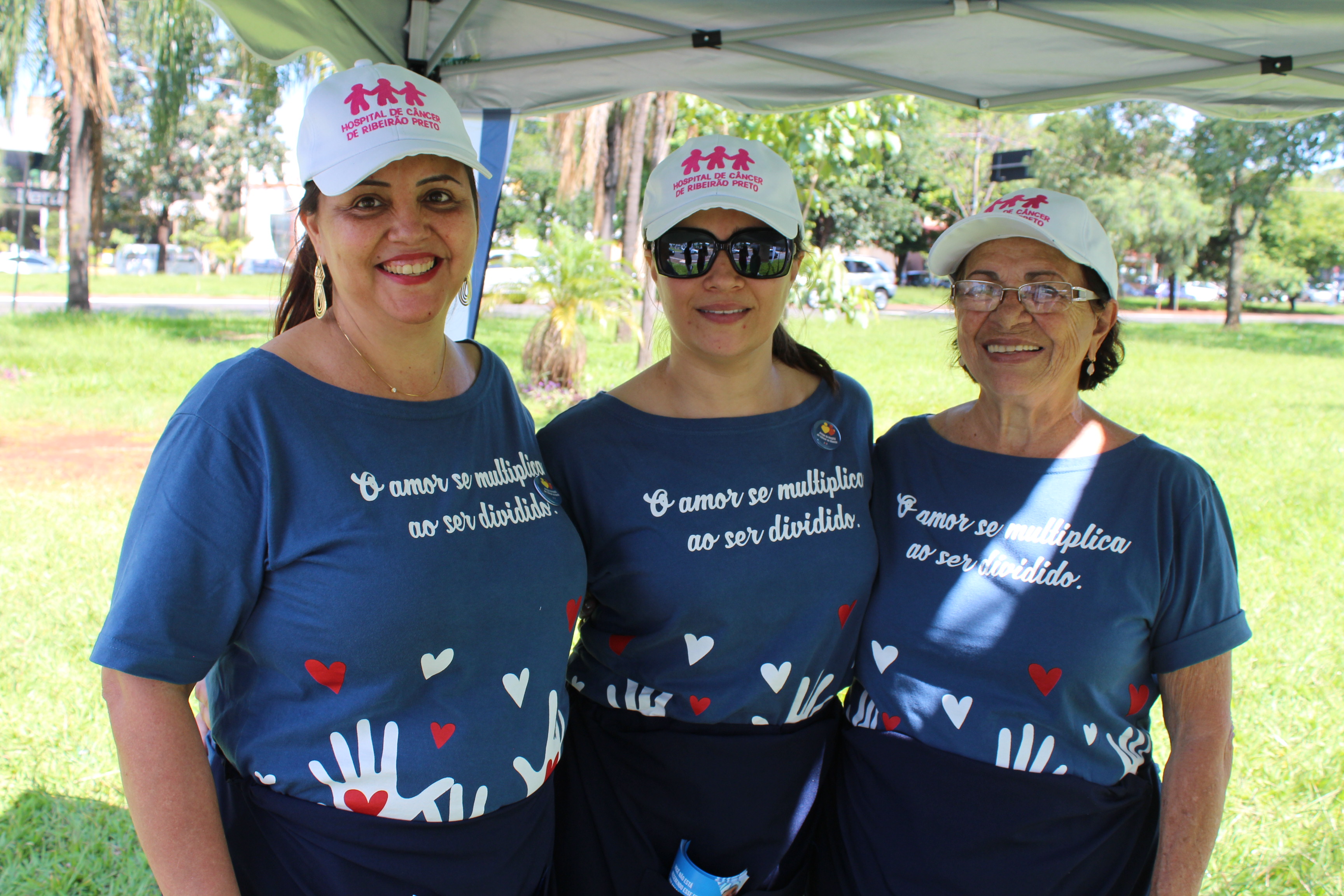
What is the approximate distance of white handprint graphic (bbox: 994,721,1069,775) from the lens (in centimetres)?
184

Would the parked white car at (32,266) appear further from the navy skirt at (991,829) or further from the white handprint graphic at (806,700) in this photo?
the navy skirt at (991,829)

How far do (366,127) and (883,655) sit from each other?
4.68 feet

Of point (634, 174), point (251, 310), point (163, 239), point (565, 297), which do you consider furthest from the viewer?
point (163, 239)

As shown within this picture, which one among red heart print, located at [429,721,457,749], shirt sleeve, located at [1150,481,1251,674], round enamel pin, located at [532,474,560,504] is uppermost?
round enamel pin, located at [532,474,560,504]

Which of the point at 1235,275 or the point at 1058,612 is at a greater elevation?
the point at 1235,275

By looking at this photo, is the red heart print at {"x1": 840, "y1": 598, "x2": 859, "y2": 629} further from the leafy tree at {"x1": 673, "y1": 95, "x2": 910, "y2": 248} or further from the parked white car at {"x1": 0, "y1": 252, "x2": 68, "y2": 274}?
the parked white car at {"x1": 0, "y1": 252, "x2": 68, "y2": 274}

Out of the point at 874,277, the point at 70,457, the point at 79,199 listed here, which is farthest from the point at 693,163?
the point at 874,277

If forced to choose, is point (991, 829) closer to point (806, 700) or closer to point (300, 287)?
point (806, 700)

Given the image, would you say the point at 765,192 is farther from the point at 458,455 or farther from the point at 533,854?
the point at 533,854

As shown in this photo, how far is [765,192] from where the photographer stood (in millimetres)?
2045

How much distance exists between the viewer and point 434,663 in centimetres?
158

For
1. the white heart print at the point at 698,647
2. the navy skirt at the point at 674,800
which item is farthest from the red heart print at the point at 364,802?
the white heart print at the point at 698,647

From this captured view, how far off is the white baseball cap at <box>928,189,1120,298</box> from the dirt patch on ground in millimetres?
6643

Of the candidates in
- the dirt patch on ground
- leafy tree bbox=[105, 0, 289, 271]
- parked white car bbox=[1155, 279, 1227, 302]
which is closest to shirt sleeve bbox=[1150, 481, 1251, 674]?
leafy tree bbox=[105, 0, 289, 271]
